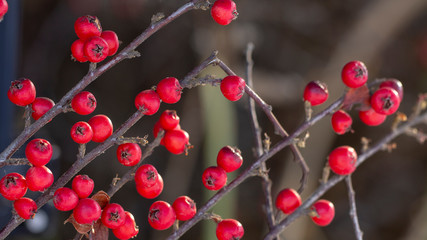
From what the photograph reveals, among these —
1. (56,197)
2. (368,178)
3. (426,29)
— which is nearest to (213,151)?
(368,178)

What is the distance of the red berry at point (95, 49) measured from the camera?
374 millimetres

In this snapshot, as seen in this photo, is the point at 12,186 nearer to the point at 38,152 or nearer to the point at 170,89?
the point at 38,152

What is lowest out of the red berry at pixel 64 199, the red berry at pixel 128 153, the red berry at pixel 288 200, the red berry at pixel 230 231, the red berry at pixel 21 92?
the red berry at pixel 230 231

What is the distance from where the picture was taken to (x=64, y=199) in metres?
0.37

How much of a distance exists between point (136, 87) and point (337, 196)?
66 centimetres

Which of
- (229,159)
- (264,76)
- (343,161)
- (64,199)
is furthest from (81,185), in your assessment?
(264,76)

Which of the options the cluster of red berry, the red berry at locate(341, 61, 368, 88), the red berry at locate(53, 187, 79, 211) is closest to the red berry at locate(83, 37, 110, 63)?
the cluster of red berry

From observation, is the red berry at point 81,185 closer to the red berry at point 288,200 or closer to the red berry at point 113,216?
the red berry at point 113,216

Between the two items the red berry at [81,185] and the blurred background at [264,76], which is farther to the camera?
the blurred background at [264,76]

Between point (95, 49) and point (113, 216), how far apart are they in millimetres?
127

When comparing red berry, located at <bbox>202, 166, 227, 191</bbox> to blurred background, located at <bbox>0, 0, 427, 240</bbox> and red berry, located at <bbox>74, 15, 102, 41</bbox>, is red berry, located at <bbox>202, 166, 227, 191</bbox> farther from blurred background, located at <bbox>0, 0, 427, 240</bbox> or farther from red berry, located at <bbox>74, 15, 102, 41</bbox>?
blurred background, located at <bbox>0, 0, 427, 240</bbox>

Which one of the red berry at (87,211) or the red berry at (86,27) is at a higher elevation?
the red berry at (86,27)

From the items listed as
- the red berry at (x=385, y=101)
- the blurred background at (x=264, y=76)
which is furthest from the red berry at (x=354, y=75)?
the blurred background at (x=264, y=76)

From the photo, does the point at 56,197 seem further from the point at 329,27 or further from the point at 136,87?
the point at 329,27
